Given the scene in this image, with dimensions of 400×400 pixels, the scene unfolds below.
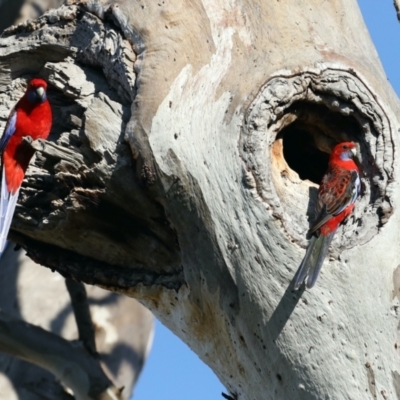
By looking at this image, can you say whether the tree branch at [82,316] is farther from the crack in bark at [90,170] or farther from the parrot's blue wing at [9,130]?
the parrot's blue wing at [9,130]

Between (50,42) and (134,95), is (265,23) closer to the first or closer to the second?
(134,95)

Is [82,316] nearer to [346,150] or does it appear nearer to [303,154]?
[303,154]

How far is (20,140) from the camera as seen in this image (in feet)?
13.8

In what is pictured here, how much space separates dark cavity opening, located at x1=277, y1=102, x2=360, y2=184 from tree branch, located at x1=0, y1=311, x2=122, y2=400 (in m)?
1.96

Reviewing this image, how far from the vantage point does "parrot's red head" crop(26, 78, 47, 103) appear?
418 cm

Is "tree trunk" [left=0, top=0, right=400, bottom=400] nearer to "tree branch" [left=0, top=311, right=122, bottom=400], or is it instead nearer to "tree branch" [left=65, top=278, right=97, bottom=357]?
"tree branch" [left=0, top=311, right=122, bottom=400]

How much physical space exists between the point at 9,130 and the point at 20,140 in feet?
0.63

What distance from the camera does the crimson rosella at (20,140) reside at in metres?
4.09

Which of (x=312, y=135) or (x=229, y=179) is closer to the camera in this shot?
(x=229, y=179)

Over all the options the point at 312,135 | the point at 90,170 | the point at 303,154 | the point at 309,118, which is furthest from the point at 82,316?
the point at 309,118

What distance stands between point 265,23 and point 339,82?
529mm

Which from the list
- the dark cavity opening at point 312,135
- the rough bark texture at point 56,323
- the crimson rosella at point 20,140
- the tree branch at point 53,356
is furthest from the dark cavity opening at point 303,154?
the rough bark texture at point 56,323

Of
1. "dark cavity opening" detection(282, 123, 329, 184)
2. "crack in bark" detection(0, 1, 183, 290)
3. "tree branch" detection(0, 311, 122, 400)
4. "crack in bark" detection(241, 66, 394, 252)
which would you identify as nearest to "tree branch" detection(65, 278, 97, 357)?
"tree branch" detection(0, 311, 122, 400)

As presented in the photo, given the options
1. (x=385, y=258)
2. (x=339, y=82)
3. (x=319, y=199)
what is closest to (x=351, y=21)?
(x=339, y=82)
